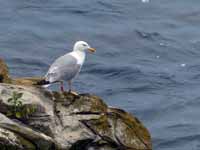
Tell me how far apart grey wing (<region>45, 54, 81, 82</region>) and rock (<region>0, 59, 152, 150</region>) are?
40 centimetres

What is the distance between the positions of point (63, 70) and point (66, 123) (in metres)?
1.27

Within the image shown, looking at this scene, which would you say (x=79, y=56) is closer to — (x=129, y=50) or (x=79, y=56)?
(x=79, y=56)

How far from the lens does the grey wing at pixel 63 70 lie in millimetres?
17641

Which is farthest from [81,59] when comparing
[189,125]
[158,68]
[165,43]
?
[165,43]

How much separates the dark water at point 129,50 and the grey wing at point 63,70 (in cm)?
636

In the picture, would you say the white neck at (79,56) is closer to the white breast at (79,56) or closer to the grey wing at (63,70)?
the white breast at (79,56)

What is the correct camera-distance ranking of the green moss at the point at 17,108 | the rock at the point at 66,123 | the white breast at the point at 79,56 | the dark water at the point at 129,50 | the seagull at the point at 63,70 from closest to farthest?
the rock at the point at 66,123 → the green moss at the point at 17,108 → the seagull at the point at 63,70 → the white breast at the point at 79,56 → the dark water at the point at 129,50

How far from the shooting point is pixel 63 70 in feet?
58.4

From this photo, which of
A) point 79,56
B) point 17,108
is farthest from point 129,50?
point 17,108

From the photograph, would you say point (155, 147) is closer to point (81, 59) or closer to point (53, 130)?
point (81, 59)

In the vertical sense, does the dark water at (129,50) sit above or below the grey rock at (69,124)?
below

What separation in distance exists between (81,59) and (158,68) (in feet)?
43.2

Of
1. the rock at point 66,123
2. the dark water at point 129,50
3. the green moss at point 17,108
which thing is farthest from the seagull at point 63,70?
the dark water at point 129,50

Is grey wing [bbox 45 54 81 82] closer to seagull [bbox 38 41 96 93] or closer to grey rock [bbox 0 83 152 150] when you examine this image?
seagull [bbox 38 41 96 93]
